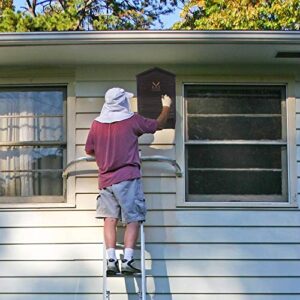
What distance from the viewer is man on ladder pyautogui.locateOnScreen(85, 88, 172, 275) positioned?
13.9 ft

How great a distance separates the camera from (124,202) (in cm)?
426

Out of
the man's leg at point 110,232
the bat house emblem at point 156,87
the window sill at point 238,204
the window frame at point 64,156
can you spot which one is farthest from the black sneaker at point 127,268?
the bat house emblem at point 156,87

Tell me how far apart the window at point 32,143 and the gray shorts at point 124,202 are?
2.25ft

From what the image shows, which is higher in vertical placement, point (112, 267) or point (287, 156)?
point (287, 156)

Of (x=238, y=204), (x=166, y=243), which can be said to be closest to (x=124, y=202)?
(x=166, y=243)

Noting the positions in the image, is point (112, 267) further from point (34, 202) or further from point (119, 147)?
point (34, 202)

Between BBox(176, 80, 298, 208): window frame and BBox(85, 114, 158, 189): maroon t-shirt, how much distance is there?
0.47 metres

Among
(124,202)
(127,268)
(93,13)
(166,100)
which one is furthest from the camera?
(93,13)

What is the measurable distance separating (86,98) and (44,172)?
75cm

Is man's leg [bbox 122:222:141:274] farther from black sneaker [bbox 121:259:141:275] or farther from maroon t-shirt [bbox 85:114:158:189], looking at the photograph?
maroon t-shirt [bbox 85:114:158:189]

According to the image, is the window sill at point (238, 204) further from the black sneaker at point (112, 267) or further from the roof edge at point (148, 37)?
the roof edge at point (148, 37)

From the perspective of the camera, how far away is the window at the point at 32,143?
16.0 ft

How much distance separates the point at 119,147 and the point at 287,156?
4.93 feet

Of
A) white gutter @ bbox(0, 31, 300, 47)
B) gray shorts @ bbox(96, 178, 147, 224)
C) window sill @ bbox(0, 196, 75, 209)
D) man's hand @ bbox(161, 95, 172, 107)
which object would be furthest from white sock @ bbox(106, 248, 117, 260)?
white gutter @ bbox(0, 31, 300, 47)
